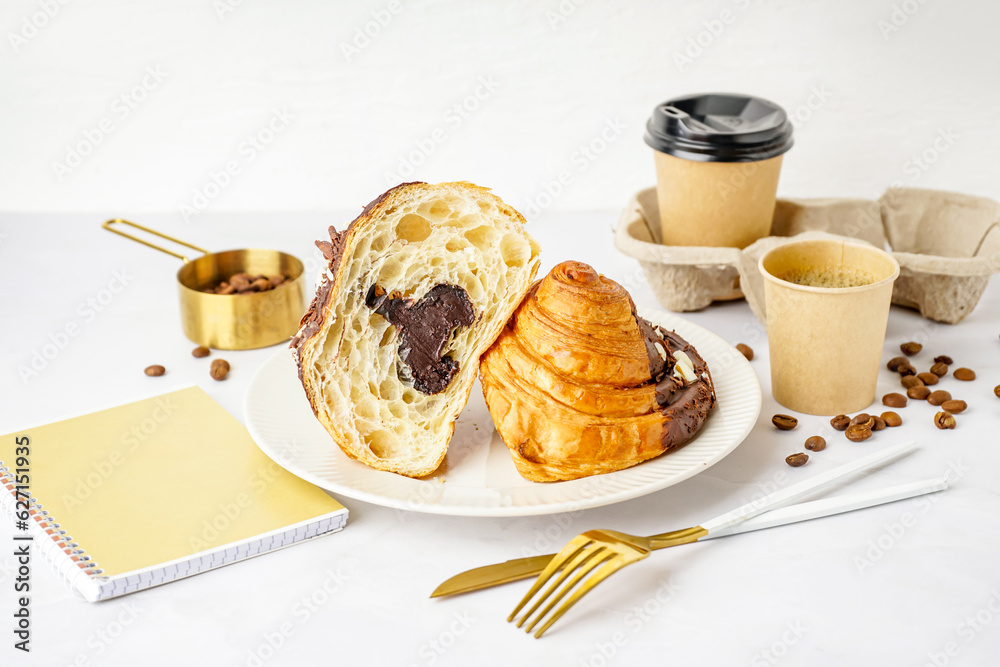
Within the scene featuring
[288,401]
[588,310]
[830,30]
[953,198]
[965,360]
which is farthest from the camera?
[830,30]

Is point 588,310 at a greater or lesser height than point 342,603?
greater

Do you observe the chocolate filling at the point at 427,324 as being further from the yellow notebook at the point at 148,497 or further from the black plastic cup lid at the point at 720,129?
the black plastic cup lid at the point at 720,129

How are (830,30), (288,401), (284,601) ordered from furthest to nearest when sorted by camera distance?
(830,30) < (288,401) < (284,601)

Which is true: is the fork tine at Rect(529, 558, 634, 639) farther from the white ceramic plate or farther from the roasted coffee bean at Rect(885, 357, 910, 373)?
the roasted coffee bean at Rect(885, 357, 910, 373)

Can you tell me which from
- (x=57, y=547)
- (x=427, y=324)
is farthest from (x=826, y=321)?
(x=57, y=547)

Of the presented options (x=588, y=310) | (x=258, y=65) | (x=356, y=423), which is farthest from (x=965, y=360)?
(x=258, y=65)

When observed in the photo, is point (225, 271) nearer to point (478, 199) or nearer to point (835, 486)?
point (478, 199)

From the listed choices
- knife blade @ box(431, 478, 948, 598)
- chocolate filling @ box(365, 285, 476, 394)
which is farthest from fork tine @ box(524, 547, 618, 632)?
chocolate filling @ box(365, 285, 476, 394)
